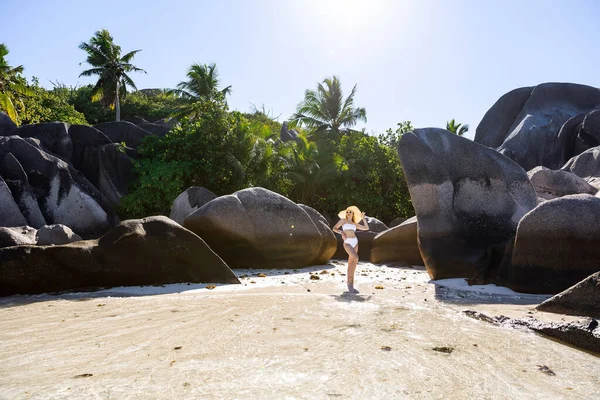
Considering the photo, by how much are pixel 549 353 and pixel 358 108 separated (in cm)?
2850

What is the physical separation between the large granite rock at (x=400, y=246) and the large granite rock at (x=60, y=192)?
1064cm

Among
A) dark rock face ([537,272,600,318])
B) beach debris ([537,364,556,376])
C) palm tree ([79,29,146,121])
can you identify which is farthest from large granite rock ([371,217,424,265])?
palm tree ([79,29,146,121])

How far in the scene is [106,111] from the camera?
36594 millimetres

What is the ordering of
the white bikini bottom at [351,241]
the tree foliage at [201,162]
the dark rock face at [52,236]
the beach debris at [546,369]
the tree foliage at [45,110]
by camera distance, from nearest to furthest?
the beach debris at [546,369] → the white bikini bottom at [351,241] → the dark rock face at [52,236] → the tree foliage at [201,162] → the tree foliage at [45,110]

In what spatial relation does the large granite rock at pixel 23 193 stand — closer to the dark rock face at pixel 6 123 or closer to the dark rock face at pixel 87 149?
the dark rock face at pixel 87 149

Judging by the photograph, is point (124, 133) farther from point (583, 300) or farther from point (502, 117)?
point (502, 117)

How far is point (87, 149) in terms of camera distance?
20047mm

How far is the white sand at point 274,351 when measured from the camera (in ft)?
8.39

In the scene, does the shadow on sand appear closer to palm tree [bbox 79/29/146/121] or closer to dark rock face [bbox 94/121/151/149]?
dark rock face [bbox 94/121/151/149]

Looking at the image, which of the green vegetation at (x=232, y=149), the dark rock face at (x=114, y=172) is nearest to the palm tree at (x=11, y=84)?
the green vegetation at (x=232, y=149)

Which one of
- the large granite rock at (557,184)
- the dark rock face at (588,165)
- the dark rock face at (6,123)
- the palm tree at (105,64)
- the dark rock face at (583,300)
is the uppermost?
the palm tree at (105,64)

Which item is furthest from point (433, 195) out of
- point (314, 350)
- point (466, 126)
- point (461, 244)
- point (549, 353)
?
point (466, 126)

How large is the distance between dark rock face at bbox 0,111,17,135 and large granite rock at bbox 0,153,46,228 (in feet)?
15.8

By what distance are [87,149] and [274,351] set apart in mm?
19379
